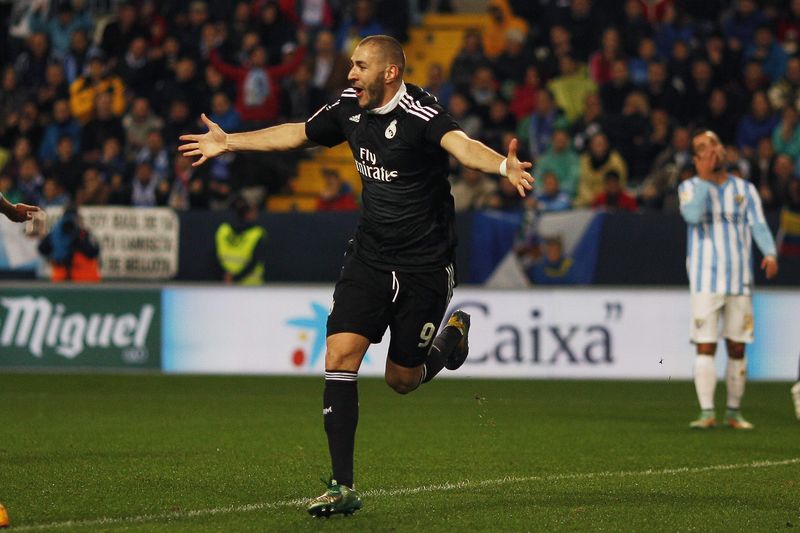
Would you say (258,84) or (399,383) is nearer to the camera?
(399,383)

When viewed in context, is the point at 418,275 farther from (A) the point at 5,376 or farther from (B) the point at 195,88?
(B) the point at 195,88

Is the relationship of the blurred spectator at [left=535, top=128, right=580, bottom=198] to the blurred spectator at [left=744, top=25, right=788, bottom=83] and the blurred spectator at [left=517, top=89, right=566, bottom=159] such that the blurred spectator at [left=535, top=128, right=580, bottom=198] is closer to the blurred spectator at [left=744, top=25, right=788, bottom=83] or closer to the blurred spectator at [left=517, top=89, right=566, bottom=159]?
the blurred spectator at [left=517, top=89, right=566, bottom=159]

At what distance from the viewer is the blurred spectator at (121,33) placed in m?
23.2

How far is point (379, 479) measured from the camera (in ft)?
28.4

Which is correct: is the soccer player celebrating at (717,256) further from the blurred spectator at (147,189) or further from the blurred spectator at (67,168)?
the blurred spectator at (67,168)

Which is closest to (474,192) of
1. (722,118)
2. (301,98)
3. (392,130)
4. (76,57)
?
(722,118)

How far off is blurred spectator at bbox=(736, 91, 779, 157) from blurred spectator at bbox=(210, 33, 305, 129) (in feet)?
20.1

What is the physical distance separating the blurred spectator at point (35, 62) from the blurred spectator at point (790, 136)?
1109 cm

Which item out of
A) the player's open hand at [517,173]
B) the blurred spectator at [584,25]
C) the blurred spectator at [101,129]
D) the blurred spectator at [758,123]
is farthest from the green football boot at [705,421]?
the blurred spectator at [101,129]

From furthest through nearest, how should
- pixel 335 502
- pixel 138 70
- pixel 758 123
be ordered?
1. pixel 138 70
2. pixel 758 123
3. pixel 335 502

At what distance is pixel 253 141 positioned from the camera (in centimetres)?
781

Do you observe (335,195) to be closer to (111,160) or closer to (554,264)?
(554,264)

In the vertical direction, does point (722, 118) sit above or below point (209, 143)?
above

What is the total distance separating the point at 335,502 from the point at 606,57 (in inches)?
541
